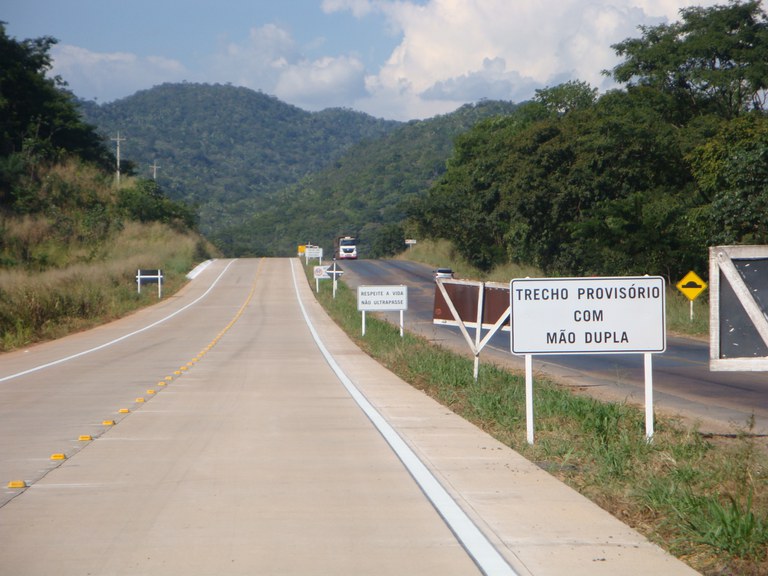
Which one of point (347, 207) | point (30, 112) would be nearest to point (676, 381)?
point (30, 112)

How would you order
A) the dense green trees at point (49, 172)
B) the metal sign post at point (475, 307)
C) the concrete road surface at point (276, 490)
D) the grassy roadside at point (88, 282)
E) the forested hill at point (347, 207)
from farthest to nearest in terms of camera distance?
1. the forested hill at point (347, 207)
2. the dense green trees at point (49, 172)
3. the grassy roadside at point (88, 282)
4. the metal sign post at point (475, 307)
5. the concrete road surface at point (276, 490)

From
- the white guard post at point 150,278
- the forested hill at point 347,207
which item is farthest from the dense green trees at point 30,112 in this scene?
the forested hill at point 347,207

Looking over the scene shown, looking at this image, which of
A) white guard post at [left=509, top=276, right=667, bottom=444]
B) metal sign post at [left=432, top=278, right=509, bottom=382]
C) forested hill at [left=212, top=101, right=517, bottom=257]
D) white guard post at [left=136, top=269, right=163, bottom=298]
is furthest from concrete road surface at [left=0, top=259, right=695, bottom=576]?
forested hill at [left=212, top=101, right=517, bottom=257]

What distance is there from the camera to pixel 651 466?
8125 mm

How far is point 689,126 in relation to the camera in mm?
53375

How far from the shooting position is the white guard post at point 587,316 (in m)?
9.58

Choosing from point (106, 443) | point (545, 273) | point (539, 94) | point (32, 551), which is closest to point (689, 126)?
point (545, 273)

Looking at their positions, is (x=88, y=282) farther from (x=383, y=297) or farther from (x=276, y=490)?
(x=276, y=490)

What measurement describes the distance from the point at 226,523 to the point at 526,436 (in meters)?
4.16

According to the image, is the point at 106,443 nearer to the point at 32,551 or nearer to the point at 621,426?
the point at 32,551

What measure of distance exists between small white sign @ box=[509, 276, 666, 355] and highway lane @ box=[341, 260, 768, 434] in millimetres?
1347

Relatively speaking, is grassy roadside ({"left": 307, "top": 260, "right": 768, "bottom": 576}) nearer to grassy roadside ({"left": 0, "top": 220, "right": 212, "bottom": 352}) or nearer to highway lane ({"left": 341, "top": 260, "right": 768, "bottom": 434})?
highway lane ({"left": 341, "top": 260, "right": 768, "bottom": 434})

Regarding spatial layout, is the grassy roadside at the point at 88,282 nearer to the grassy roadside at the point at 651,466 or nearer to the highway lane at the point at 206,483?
the highway lane at the point at 206,483

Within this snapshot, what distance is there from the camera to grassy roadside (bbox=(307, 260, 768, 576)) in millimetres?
5723
